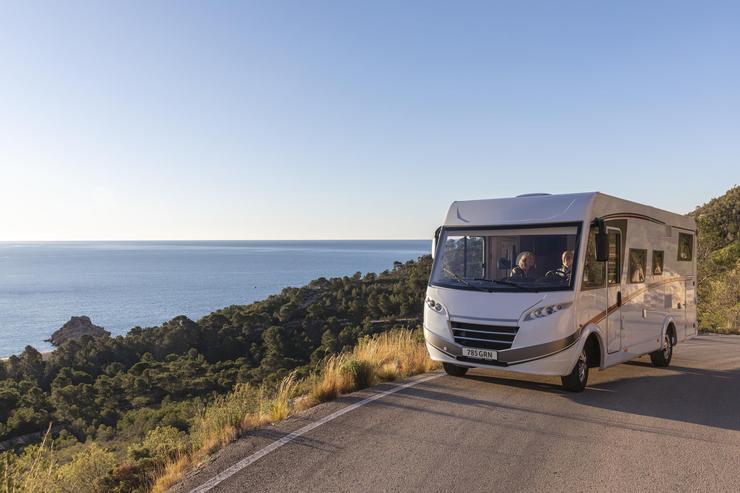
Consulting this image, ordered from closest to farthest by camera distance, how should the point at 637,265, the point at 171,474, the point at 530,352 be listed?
the point at 171,474 < the point at 530,352 < the point at 637,265

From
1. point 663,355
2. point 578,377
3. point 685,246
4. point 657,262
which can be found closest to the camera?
point 578,377

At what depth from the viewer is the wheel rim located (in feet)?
25.2

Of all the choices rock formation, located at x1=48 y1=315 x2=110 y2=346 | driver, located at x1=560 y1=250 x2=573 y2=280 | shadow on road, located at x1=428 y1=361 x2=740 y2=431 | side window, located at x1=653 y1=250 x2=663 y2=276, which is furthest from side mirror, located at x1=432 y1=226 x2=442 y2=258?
rock formation, located at x1=48 y1=315 x2=110 y2=346

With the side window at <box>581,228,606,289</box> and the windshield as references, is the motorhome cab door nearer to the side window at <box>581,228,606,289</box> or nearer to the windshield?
the side window at <box>581,228,606,289</box>

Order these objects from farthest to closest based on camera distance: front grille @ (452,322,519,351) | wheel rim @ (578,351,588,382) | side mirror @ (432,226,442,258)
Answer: side mirror @ (432,226,442,258), wheel rim @ (578,351,588,382), front grille @ (452,322,519,351)

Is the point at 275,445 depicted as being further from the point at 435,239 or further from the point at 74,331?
the point at 74,331

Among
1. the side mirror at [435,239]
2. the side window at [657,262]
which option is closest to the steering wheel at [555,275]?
the side mirror at [435,239]

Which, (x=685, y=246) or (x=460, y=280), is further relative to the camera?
(x=685, y=246)

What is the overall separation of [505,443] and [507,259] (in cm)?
322

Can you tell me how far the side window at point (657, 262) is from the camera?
1007cm

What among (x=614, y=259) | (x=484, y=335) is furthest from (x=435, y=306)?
(x=614, y=259)

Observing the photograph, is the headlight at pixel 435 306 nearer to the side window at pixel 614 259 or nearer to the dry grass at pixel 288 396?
the dry grass at pixel 288 396

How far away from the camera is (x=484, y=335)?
7.46m

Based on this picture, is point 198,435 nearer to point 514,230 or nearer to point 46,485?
point 46,485
